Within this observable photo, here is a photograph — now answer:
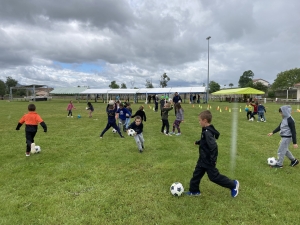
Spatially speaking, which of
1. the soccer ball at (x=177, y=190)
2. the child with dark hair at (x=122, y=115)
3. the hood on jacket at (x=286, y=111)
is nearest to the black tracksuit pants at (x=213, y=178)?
the soccer ball at (x=177, y=190)

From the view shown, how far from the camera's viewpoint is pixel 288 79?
68.4 meters

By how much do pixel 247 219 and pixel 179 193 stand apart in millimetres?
1291

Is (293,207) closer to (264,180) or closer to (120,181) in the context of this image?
(264,180)

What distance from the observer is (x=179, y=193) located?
4422 mm

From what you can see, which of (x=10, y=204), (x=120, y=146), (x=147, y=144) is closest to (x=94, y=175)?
(x=10, y=204)

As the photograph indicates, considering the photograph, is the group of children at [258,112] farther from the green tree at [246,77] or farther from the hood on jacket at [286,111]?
the green tree at [246,77]

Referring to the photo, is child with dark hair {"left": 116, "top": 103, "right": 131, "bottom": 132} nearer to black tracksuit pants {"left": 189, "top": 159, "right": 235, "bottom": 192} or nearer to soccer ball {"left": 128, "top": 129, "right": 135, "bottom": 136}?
soccer ball {"left": 128, "top": 129, "right": 135, "bottom": 136}

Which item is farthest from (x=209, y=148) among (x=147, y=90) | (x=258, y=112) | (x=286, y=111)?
(x=147, y=90)

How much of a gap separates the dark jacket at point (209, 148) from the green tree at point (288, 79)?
7651 centimetres

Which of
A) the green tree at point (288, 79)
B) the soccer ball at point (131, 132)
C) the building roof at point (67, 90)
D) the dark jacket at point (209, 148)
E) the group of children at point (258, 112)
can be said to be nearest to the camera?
A: the dark jacket at point (209, 148)

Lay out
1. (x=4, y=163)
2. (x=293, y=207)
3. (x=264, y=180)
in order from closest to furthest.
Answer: (x=293, y=207)
(x=264, y=180)
(x=4, y=163)

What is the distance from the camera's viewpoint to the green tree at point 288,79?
6725cm

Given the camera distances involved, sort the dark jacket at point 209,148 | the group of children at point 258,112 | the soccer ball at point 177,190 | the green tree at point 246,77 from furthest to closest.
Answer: the green tree at point 246,77 < the group of children at point 258,112 < the soccer ball at point 177,190 < the dark jacket at point 209,148

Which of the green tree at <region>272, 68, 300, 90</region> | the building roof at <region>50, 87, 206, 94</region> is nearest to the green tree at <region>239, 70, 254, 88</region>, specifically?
the green tree at <region>272, 68, 300, 90</region>
